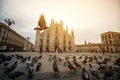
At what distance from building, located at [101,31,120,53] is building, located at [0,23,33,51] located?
3.31m

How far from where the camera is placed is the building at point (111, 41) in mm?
4484

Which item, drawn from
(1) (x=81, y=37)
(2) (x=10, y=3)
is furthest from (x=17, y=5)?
(1) (x=81, y=37)

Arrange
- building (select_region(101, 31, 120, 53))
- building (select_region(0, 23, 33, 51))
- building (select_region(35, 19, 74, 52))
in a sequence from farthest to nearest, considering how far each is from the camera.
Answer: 1. building (select_region(35, 19, 74, 52))
2. building (select_region(101, 31, 120, 53))
3. building (select_region(0, 23, 33, 51))

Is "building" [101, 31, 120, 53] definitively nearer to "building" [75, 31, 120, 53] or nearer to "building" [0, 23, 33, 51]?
"building" [75, 31, 120, 53]

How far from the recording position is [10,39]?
4707mm

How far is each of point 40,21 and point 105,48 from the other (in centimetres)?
307

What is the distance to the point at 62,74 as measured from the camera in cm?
319

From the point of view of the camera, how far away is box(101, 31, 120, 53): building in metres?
4.48

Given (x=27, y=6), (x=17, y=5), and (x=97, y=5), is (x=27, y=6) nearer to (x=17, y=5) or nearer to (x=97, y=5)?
(x=17, y=5)

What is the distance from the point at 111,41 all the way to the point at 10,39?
176 inches

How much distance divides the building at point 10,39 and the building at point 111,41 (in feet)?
10.9

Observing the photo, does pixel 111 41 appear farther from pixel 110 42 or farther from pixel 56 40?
pixel 56 40

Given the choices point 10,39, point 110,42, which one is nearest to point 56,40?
point 10,39

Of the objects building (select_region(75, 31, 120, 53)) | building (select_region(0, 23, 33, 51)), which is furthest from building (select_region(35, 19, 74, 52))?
building (select_region(75, 31, 120, 53))
